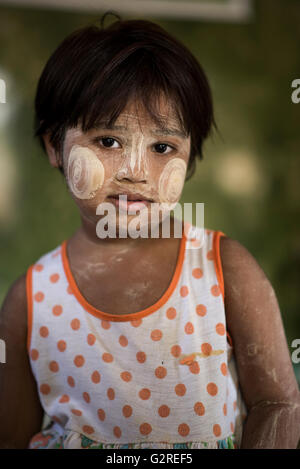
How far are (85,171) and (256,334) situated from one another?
346 millimetres

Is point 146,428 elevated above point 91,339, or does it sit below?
below

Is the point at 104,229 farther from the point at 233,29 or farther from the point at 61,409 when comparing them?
the point at 233,29

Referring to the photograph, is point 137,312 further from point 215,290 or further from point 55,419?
point 55,419

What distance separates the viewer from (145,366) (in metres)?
0.67

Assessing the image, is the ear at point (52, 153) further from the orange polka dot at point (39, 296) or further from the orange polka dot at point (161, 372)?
the orange polka dot at point (161, 372)

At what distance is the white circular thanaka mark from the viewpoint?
2.04 ft

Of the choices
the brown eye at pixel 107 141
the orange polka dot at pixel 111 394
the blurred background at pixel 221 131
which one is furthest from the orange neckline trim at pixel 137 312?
the blurred background at pixel 221 131

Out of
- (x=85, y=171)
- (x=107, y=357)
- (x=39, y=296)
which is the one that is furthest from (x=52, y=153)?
(x=107, y=357)

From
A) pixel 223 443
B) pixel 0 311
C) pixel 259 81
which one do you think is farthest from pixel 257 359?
pixel 259 81

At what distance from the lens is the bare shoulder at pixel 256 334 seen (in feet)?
2.14

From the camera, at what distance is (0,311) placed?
0.77m

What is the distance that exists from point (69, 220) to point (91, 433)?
3.42 feet

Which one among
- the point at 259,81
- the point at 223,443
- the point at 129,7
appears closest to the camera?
Result: the point at 223,443

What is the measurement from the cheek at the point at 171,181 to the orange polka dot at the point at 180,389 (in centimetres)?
27
